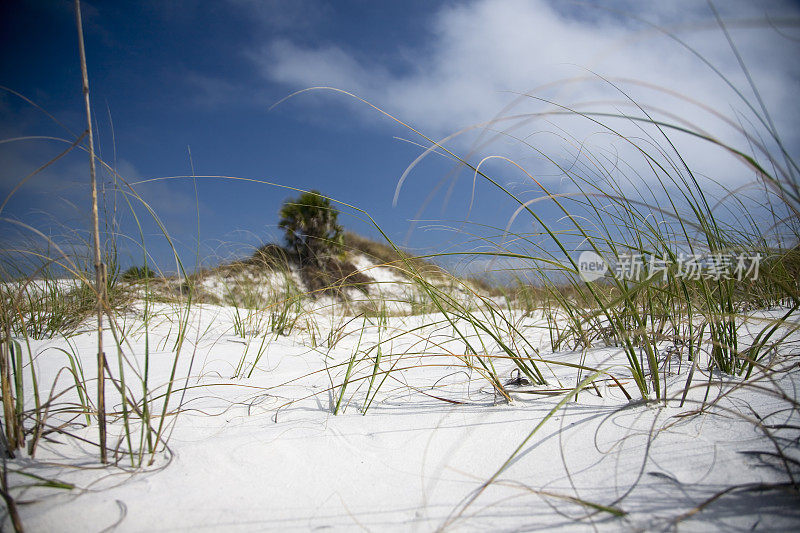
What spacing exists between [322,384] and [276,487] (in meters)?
0.77

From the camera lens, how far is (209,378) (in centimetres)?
171

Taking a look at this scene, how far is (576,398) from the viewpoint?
42.4 inches

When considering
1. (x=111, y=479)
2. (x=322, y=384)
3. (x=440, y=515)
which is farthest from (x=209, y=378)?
(x=440, y=515)

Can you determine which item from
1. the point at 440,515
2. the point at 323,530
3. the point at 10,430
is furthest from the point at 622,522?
the point at 10,430

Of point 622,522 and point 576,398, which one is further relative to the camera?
point 576,398

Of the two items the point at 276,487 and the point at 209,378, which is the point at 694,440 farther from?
the point at 209,378

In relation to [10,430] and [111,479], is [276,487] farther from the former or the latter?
[10,430]

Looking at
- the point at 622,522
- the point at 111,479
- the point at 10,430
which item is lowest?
the point at 622,522

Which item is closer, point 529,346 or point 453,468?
point 453,468

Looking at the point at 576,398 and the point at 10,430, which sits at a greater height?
the point at 10,430

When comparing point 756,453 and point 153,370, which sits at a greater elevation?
point 153,370

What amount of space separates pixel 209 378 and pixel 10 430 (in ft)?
2.84

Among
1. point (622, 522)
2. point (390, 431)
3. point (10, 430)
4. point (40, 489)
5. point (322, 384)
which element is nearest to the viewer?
point (622, 522)

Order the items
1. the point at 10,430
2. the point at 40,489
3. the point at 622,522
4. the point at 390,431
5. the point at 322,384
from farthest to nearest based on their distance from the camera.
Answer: the point at 322,384, the point at 390,431, the point at 10,430, the point at 40,489, the point at 622,522
